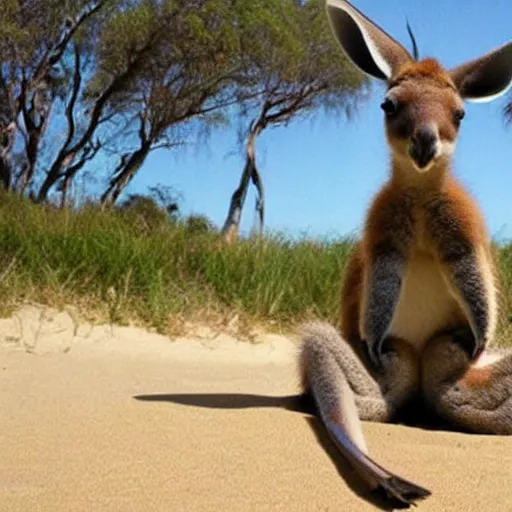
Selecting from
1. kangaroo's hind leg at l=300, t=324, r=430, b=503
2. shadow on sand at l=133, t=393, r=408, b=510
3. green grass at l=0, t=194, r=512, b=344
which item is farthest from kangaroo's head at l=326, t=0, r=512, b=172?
green grass at l=0, t=194, r=512, b=344

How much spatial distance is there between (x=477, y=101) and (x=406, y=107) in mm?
408

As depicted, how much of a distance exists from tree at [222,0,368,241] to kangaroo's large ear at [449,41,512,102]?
18.9 metres

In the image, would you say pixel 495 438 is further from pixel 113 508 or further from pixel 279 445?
pixel 113 508

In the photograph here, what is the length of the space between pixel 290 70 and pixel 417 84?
21.6 meters

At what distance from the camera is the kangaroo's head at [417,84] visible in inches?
124

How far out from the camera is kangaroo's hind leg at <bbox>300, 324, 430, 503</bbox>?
3.18 m

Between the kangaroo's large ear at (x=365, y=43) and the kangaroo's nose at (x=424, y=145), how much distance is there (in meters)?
0.47

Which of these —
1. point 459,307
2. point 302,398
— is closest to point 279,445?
point 302,398

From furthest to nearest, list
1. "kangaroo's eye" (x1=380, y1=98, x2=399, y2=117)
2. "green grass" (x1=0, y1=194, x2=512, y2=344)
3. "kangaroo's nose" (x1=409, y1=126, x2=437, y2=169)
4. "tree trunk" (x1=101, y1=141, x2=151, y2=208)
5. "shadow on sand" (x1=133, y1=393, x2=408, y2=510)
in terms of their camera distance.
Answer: "tree trunk" (x1=101, y1=141, x2=151, y2=208)
"green grass" (x1=0, y1=194, x2=512, y2=344)
"kangaroo's eye" (x1=380, y1=98, x2=399, y2=117)
"kangaroo's nose" (x1=409, y1=126, x2=437, y2=169)
"shadow on sand" (x1=133, y1=393, x2=408, y2=510)

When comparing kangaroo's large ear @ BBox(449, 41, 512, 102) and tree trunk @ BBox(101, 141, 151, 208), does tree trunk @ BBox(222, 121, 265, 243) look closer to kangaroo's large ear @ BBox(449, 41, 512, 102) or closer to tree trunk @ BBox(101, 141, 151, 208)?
tree trunk @ BBox(101, 141, 151, 208)

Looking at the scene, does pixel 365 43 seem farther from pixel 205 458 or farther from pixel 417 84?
pixel 205 458

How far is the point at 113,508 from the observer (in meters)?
2.64

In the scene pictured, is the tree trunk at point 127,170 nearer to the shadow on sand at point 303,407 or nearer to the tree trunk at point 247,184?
the tree trunk at point 247,184

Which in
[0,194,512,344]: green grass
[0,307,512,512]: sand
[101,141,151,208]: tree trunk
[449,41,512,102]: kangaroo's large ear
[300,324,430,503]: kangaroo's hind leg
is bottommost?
[0,307,512,512]: sand
